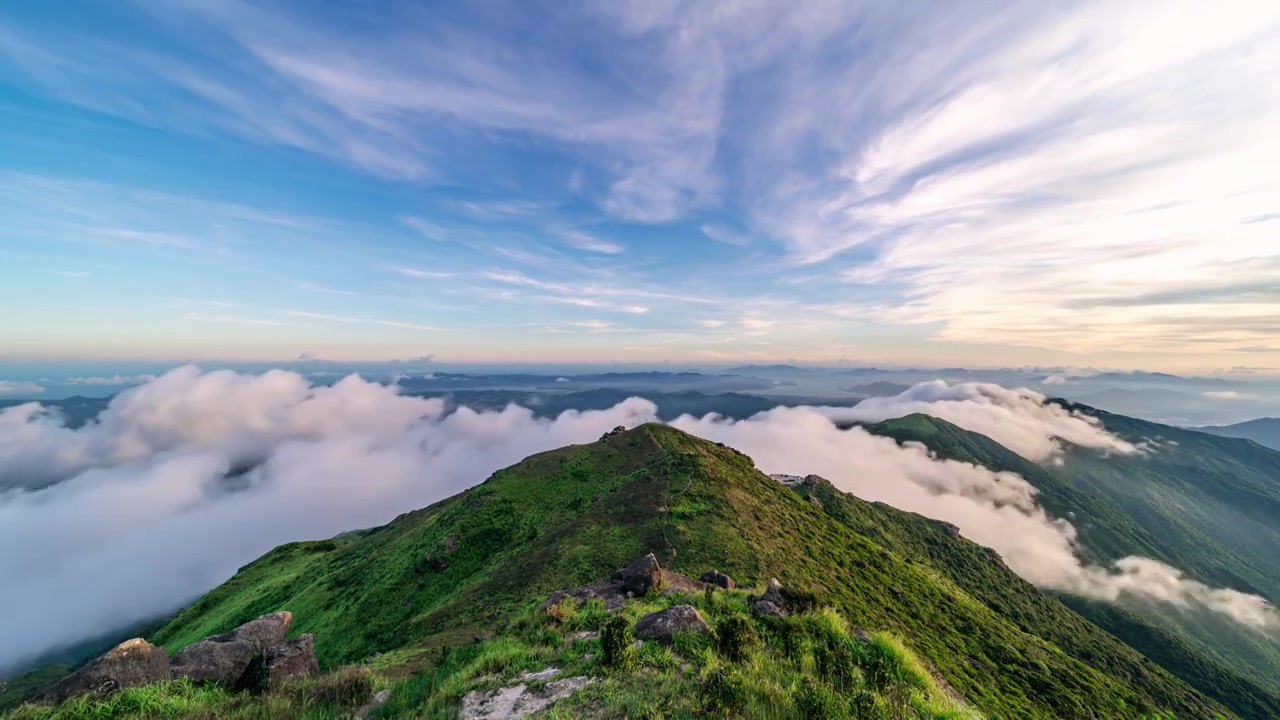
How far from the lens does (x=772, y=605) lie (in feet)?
60.6

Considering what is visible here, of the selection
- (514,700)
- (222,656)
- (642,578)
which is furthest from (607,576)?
(514,700)

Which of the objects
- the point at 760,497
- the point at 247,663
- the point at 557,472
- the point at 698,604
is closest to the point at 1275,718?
the point at 760,497

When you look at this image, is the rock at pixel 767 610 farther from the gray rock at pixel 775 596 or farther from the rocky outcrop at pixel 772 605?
the gray rock at pixel 775 596

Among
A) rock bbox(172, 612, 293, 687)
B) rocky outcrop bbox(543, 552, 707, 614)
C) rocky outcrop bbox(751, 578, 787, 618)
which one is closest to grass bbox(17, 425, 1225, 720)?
rocky outcrop bbox(751, 578, 787, 618)

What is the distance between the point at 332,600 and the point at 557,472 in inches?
1465

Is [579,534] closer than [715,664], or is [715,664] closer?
[715,664]

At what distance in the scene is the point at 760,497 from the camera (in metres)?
67.6

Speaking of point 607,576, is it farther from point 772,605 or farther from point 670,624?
point 670,624

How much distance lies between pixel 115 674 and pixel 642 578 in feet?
73.2

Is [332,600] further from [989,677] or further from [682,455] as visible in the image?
[989,677]

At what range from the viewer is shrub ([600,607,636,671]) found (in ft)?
44.3

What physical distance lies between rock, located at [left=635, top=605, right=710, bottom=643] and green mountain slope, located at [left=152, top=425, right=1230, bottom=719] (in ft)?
65.1

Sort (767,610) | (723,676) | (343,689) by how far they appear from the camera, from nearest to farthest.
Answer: (723,676)
(343,689)
(767,610)

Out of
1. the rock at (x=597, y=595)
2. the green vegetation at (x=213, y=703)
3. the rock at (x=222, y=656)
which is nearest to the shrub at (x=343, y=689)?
the green vegetation at (x=213, y=703)
